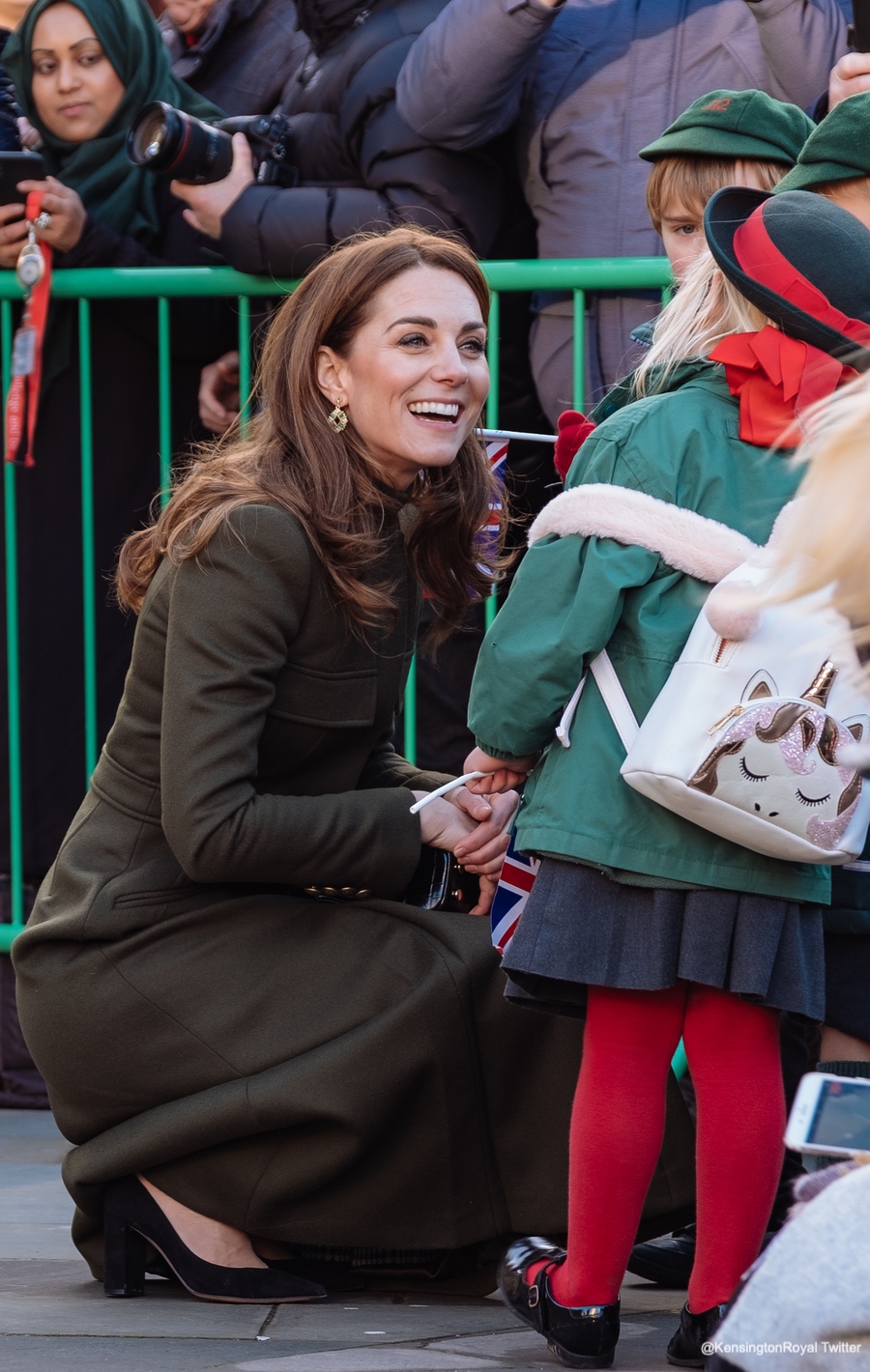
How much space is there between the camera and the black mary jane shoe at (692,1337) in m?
2.16

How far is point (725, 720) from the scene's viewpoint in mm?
2020

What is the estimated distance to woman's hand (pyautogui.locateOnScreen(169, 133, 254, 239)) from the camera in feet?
12.2

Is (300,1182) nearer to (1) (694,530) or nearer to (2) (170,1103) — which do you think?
(2) (170,1103)

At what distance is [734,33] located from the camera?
354cm

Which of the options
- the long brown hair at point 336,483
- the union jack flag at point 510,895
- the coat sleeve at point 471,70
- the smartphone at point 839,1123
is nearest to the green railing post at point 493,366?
A: the coat sleeve at point 471,70

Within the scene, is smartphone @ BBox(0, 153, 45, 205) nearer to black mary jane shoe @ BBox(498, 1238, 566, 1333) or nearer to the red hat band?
the red hat band

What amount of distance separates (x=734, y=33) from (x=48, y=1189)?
250 cm

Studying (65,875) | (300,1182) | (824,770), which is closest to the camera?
(824,770)

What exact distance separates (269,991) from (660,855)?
69cm

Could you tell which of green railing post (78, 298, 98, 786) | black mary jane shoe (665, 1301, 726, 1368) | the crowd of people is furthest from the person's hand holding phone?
black mary jane shoe (665, 1301, 726, 1368)

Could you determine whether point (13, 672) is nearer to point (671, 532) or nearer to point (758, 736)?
point (671, 532)

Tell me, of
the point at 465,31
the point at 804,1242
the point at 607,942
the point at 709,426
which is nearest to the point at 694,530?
the point at 709,426

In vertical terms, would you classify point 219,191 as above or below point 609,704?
above

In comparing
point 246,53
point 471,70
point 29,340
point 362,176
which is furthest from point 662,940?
point 246,53
